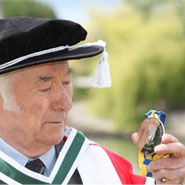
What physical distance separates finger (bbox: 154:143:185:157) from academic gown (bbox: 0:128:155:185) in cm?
29

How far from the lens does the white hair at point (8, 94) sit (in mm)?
1566

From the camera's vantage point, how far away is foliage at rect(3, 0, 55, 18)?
29.0m

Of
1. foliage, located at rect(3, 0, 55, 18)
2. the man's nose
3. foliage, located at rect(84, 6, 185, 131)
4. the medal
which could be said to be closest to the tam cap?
the man's nose

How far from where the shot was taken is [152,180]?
5.66 feet

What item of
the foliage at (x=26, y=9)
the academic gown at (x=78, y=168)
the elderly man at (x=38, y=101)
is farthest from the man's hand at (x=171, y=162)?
the foliage at (x=26, y=9)

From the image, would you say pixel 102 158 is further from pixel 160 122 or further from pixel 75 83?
pixel 75 83

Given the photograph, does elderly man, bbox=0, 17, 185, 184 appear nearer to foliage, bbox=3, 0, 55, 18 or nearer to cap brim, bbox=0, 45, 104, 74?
cap brim, bbox=0, 45, 104, 74

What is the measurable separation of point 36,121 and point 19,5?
96.3ft

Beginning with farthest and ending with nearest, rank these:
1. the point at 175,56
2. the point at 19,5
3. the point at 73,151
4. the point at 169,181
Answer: the point at 19,5
the point at 175,56
the point at 73,151
the point at 169,181

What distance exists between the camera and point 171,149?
4.86 feet

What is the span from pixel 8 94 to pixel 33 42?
0.81 feet

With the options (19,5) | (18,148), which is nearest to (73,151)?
(18,148)

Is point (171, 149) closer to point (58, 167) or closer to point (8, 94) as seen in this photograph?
point (58, 167)

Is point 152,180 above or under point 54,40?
under
